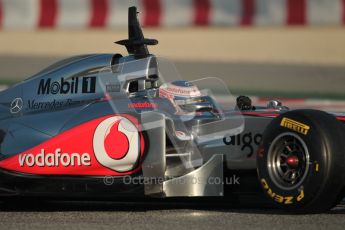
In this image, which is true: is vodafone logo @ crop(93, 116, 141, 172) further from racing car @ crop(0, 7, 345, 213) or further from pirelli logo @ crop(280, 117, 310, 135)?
pirelli logo @ crop(280, 117, 310, 135)

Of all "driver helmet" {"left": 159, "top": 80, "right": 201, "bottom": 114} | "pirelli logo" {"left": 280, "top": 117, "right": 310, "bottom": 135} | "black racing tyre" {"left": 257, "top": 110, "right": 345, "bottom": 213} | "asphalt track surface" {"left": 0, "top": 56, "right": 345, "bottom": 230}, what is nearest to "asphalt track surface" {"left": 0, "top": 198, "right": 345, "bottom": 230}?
"asphalt track surface" {"left": 0, "top": 56, "right": 345, "bottom": 230}

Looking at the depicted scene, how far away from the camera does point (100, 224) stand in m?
6.20

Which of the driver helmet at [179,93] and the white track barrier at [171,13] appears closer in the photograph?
the driver helmet at [179,93]

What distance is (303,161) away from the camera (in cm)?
634

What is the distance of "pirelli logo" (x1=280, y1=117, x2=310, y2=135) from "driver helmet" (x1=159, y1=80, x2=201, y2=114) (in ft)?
3.09

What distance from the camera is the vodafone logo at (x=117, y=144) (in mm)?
6836

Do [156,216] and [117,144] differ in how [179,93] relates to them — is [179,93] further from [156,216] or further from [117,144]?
[156,216]

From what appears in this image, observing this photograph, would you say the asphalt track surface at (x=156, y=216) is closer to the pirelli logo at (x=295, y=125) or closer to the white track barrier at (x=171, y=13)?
the pirelli logo at (x=295, y=125)

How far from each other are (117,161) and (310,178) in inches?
56.0

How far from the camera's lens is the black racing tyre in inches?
242

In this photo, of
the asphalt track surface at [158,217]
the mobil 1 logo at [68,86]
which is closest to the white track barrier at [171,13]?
the mobil 1 logo at [68,86]
